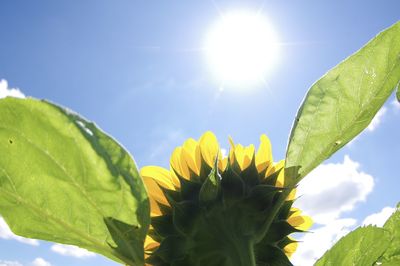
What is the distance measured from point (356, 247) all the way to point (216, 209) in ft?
1.55

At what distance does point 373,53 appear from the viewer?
144 cm

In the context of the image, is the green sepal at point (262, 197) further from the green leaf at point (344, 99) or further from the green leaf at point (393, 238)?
the green leaf at point (393, 238)

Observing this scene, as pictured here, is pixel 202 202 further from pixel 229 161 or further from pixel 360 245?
pixel 360 245

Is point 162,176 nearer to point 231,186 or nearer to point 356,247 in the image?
point 231,186

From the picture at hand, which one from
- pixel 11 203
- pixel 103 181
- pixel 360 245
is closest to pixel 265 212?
pixel 360 245

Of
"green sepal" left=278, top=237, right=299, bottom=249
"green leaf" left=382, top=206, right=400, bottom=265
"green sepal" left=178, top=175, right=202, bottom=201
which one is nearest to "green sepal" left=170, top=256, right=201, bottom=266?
"green sepal" left=178, top=175, right=202, bottom=201

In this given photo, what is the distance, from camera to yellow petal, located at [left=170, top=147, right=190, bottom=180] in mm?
1754

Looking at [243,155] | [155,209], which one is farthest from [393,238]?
[155,209]

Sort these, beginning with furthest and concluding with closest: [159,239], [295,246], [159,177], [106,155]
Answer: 1. [295,246]
2. [159,177]
3. [159,239]
4. [106,155]

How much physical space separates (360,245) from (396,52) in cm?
62

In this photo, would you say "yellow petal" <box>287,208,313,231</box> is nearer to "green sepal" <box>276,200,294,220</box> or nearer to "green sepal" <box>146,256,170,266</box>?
"green sepal" <box>276,200,294,220</box>

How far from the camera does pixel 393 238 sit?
5.45ft

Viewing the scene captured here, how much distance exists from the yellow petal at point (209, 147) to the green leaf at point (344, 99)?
0.40m

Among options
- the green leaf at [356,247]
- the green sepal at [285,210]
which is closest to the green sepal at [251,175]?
the green sepal at [285,210]
